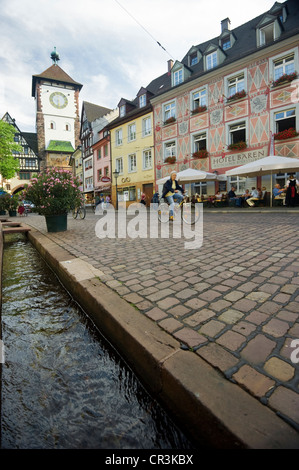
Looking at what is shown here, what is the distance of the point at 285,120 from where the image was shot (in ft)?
44.8

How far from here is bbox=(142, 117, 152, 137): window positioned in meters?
20.8

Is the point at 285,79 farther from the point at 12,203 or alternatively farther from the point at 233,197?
the point at 12,203

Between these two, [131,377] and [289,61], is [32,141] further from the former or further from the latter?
[131,377]

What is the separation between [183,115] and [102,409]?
1947 centimetres

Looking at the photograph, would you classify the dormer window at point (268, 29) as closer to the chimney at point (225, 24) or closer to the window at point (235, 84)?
the window at point (235, 84)

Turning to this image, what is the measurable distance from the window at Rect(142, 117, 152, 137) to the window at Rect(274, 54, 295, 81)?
32.5ft

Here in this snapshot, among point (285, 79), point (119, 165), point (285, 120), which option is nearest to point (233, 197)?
point (285, 120)

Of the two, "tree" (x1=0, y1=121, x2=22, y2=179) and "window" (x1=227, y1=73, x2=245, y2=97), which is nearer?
"window" (x1=227, y1=73, x2=245, y2=97)

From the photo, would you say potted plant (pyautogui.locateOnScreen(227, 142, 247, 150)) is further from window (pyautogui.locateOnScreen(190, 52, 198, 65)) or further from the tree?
the tree

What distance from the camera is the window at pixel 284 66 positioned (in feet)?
43.1

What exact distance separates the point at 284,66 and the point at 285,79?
1.04 meters

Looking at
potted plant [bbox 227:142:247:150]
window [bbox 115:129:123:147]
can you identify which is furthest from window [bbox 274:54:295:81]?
window [bbox 115:129:123:147]

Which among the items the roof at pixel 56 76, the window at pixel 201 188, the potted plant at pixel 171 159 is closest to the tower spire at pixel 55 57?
the roof at pixel 56 76

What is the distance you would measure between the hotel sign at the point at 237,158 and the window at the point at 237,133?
1.02m
